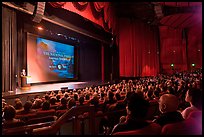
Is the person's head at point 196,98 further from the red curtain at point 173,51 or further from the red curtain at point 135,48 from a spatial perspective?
the red curtain at point 173,51

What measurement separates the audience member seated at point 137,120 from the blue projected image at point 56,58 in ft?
28.1

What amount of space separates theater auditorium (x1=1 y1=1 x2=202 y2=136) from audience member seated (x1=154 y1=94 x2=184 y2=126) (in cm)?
1

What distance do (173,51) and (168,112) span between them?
15620 millimetres

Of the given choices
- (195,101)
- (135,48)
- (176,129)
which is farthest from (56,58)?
(176,129)

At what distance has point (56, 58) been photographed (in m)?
11.5

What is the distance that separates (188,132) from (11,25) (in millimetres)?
6670

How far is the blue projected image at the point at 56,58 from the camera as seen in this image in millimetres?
10235

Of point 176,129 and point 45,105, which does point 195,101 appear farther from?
point 45,105

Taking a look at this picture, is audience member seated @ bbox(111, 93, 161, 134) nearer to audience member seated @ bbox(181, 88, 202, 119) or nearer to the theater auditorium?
the theater auditorium

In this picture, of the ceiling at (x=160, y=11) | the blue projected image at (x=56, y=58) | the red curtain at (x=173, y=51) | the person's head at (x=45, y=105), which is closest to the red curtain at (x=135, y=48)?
the ceiling at (x=160, y=11)

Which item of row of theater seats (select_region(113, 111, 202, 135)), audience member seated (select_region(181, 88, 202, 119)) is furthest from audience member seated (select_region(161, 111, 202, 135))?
audience member seated (select_region(181, 88, 202, 119))

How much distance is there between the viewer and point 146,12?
41.0 feet

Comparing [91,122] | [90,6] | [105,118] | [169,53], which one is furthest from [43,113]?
[169,53]

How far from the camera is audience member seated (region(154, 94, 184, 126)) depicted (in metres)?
2.29
